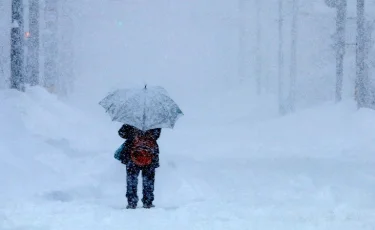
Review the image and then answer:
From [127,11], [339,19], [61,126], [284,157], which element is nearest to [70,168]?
[61,126]

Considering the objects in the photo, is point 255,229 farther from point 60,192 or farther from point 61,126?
point 61,126

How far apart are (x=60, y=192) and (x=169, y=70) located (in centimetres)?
7576

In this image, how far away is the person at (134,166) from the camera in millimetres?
9391

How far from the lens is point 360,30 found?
23.2m

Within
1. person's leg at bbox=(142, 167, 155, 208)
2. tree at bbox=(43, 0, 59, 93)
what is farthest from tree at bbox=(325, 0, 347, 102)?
person's leg at bbox=(142, 167, 155, 208)

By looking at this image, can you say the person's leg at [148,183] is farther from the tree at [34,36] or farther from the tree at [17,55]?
the tree at [34,36]

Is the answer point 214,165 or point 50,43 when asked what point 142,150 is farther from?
point 50,43

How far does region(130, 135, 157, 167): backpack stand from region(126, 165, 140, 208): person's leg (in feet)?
0.71

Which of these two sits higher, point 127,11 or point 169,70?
point 127,11

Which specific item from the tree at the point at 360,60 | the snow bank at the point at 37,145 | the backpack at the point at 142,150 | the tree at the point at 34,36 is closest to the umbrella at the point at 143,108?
the backpack at the point at 142,150

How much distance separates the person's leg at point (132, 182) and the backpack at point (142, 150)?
217mm

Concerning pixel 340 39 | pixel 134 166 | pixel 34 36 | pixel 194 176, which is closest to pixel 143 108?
pixel 134 166

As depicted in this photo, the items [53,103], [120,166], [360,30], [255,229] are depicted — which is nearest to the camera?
[255,229]

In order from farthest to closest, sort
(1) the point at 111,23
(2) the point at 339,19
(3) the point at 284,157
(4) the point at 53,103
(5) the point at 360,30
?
(1) the point at 111,23, (2) the point at 339,19, (5) the point at 360,30, (4) the point at 53,103, (3) the point at 284,157
